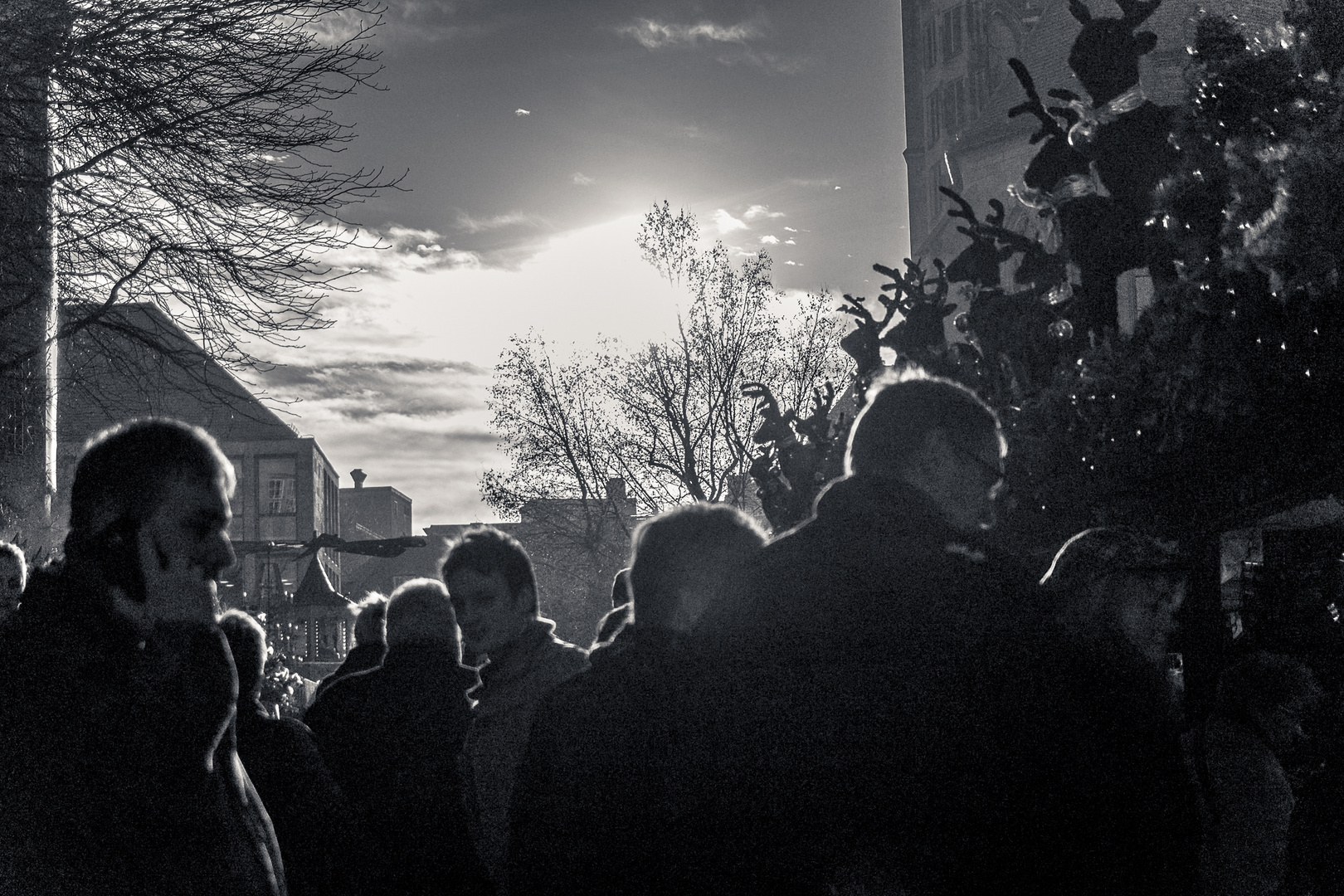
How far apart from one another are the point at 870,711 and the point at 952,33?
60.9 metres

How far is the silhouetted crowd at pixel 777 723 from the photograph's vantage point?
6.65ft

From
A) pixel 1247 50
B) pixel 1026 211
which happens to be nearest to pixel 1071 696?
pixel 1247 50

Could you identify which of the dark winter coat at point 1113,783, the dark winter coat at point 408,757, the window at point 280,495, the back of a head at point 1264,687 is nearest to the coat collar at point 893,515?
the dark winter coat at point 1113,783

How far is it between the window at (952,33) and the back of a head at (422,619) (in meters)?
58.3

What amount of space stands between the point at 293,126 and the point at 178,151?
1034 mm

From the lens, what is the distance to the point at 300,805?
11.2 feet

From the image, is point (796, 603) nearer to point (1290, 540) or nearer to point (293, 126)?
point (1290, 540)

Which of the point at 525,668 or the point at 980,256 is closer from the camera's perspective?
the point at 525,668

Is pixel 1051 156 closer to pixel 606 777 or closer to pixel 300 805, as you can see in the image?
pixel 606 777

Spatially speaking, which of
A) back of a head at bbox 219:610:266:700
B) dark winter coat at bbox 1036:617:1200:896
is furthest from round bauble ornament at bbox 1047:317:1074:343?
back of a head at bbox 219:610:266:700

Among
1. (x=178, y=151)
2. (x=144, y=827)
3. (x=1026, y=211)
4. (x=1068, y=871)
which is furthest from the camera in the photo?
(x=1026, y=211)

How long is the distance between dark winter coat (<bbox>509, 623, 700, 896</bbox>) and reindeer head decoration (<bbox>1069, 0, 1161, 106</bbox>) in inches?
119

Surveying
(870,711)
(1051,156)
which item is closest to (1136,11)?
(1051,156)

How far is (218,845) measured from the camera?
2111 millimetres
